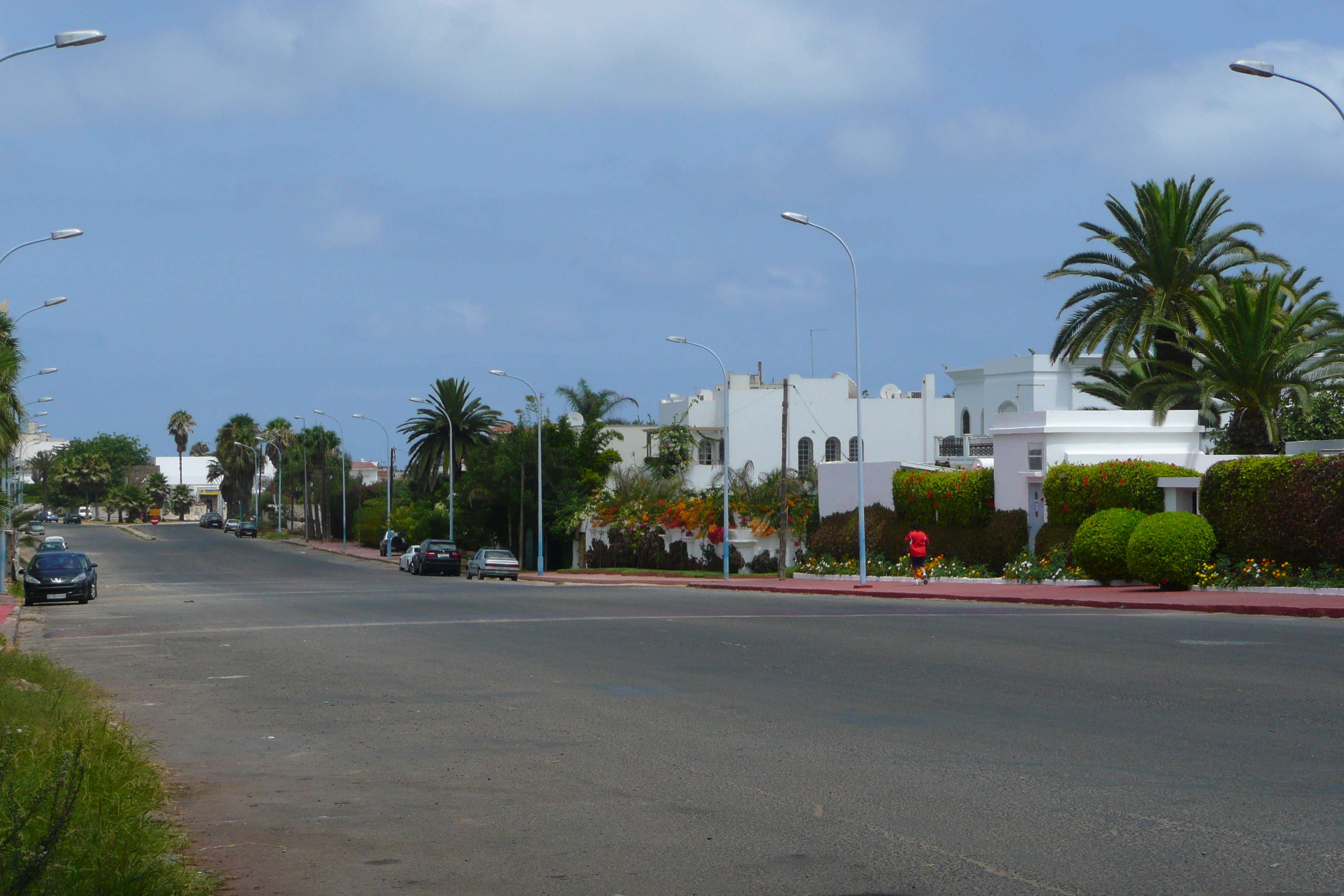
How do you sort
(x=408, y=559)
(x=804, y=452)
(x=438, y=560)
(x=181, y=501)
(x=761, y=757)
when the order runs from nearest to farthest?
(x=761, y=757)
(x=438, y=560)
(x=408, y=559)
(x=804, y=452)
(x=181, y=501)

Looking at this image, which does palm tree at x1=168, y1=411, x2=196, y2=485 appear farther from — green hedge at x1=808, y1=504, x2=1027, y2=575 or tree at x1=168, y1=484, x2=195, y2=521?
green hedge at x1=808, y1=504, x2=1027, y2=575

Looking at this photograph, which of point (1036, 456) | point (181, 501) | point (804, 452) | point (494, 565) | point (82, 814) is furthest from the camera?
point (181, 501)

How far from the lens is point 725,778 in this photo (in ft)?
29.7

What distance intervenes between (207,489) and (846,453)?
460ft

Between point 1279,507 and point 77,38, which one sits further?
point 1279,507

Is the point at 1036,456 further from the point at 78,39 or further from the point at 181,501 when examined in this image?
the point at 181,501

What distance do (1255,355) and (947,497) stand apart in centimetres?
1115

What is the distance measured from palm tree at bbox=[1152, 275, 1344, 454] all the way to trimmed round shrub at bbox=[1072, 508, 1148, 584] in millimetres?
3652

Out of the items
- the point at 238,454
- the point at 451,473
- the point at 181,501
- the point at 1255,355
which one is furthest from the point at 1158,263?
the point at 181,501

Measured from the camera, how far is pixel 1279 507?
28891 millimetres

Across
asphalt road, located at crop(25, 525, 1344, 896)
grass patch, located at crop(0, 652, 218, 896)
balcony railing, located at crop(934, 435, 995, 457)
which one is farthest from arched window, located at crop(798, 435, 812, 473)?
grass patch, located at crop(0, 652, 218, 896)

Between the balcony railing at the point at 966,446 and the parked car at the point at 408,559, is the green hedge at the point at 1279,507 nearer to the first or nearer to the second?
the balcony railing at the point at 966,446

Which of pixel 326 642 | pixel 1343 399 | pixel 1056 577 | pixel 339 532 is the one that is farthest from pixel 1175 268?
pixel 339 532

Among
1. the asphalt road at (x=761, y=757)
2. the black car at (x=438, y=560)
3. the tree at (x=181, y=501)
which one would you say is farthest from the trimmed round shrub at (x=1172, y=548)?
the tree at (x=181, y=501)
